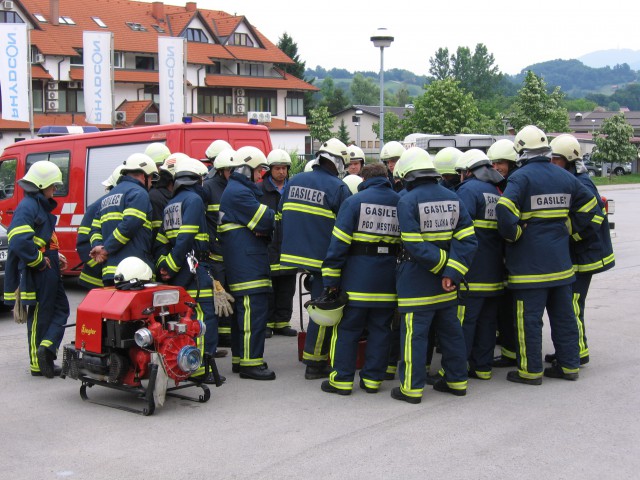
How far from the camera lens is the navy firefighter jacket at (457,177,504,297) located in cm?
728

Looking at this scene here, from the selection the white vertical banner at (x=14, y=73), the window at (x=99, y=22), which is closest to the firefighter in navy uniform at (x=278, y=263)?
the white vertical banner at (x=14, y=73)

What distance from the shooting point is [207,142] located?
11.7 m

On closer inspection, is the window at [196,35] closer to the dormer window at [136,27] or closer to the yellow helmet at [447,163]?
the dormer window at [136,27]

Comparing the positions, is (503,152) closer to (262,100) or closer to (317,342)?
(317,342)

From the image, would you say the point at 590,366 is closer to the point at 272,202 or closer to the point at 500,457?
the point at 500,457

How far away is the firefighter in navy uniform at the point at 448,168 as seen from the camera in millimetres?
7773

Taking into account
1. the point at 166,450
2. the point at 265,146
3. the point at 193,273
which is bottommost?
the point at 166,450

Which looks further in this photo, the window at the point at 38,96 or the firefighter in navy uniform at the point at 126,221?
the window at the point at 38,96

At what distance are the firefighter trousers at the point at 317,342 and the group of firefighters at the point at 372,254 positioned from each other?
0.05 feet

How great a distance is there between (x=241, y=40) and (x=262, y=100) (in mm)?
5079

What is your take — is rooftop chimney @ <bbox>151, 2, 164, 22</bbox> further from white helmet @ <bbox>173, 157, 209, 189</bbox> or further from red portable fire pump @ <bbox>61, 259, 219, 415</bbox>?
red portable fire pump @ <bbox>61, 259, 219, 415</bbox>

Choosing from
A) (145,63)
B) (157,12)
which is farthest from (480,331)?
(157,12)

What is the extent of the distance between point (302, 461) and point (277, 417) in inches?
40.9

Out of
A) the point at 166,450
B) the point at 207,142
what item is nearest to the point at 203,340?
the point at 166,450
